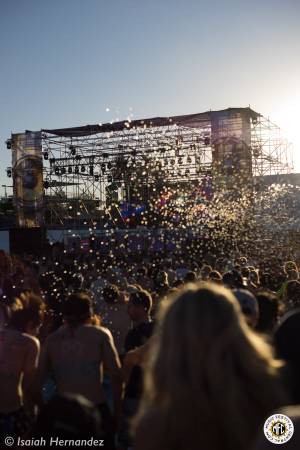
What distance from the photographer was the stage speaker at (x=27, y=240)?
24797mm

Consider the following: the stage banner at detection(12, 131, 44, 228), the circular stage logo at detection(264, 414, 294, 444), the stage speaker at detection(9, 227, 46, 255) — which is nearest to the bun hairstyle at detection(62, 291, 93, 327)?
the circular stage logo at detection(264, 414, 294, 444)

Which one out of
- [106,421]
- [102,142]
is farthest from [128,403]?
[102,142]

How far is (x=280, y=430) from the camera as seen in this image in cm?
163

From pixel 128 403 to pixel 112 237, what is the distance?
20.5 metres

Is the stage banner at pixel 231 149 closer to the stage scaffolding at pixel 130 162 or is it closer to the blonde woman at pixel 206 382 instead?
the stage scaffolding at pixel 130 162

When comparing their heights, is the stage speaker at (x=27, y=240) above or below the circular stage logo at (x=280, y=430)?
above

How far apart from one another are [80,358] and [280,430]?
2693 mm

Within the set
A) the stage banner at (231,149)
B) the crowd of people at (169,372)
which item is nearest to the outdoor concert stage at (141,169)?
the stage banner at (231,149)

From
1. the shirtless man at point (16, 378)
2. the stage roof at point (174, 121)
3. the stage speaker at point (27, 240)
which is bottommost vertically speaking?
the shirtless man at point (16, 378)

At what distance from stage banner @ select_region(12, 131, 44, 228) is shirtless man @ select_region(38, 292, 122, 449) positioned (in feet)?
73.5

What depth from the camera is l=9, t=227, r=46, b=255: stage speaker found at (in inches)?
976

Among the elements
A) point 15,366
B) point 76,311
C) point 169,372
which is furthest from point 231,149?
point 169,372

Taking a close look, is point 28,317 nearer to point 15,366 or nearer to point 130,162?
point 15,366

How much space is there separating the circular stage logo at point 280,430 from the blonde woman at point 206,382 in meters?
0.10
